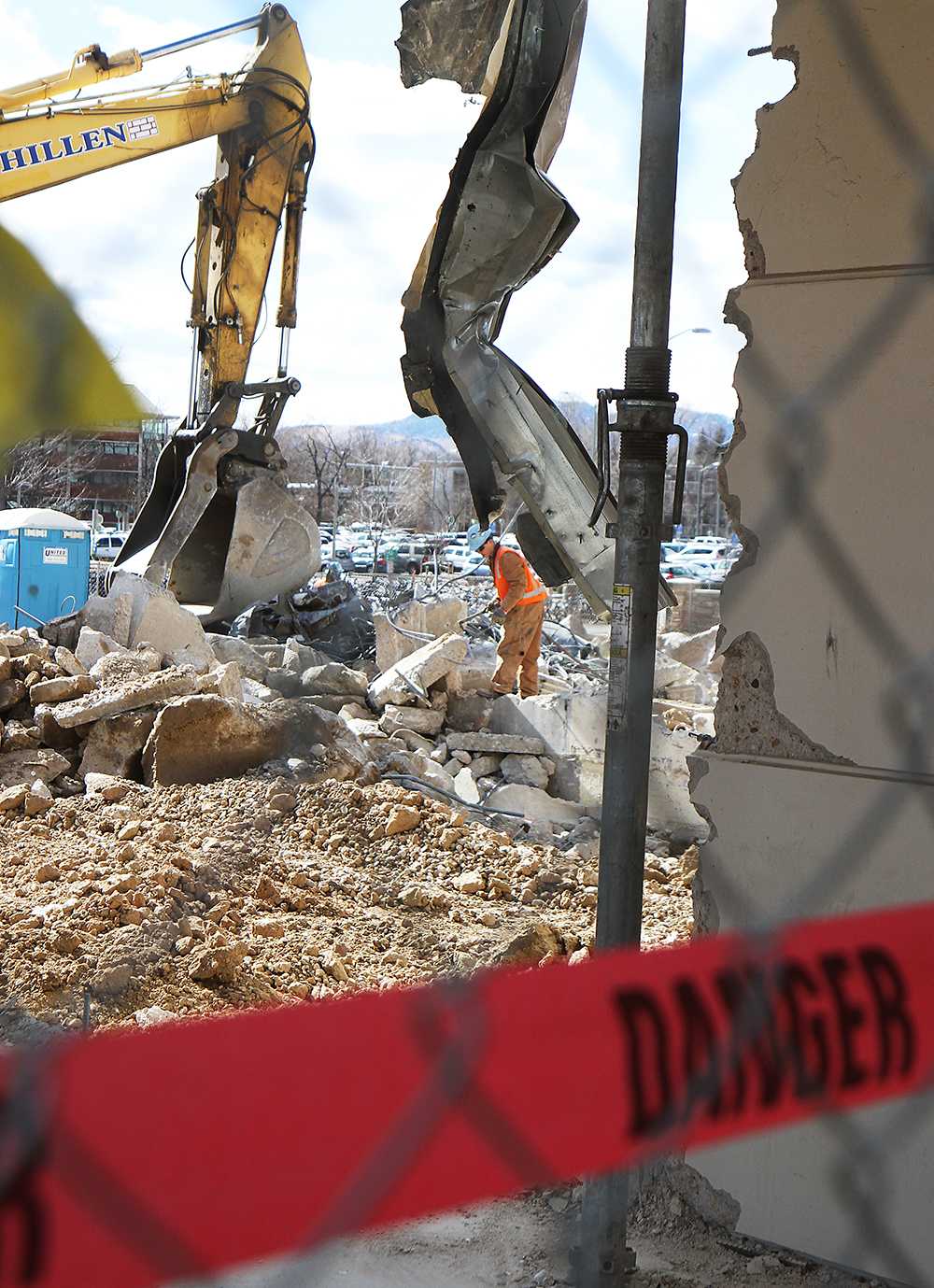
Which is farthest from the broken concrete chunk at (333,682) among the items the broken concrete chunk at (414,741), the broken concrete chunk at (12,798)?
the broken concrete chunk at (12,798)

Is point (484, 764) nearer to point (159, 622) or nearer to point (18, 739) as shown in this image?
point (159, 622)

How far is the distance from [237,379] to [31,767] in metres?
5.56

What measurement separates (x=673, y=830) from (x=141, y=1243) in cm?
685

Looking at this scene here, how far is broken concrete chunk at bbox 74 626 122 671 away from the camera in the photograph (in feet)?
28.4

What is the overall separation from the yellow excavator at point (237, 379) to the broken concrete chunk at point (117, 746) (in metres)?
3.66

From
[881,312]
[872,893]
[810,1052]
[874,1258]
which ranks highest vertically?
[881,312]

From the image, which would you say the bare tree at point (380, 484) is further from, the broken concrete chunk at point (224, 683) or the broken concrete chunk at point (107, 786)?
the broken concrete chunk at point (107, 786)

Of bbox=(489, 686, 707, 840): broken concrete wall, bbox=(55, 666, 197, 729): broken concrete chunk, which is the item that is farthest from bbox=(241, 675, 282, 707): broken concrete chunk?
bbox=(489, 686, 707, 840): broken concrete wall

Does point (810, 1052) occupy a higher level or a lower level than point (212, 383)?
lower

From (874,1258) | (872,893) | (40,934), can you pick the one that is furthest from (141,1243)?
(40,934)

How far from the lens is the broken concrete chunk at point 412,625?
35.8ft

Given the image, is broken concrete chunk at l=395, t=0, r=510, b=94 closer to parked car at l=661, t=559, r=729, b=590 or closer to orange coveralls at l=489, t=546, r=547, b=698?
orange coveralls at l=489, t=546, r=547, b=698

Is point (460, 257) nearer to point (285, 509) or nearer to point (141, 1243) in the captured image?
point (141, 1243)

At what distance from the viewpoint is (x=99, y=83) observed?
9031 mm
